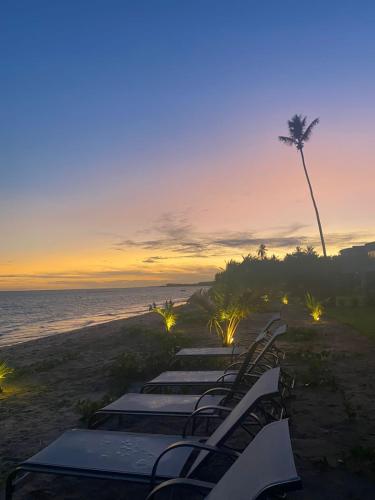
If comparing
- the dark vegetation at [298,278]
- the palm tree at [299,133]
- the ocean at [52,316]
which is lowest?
the ocean at [52,316]

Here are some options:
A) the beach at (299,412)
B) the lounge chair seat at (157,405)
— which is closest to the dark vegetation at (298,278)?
the beach at (299,412)

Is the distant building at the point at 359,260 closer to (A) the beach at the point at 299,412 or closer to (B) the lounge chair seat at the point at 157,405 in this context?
(A) the beach at the point at 299,412

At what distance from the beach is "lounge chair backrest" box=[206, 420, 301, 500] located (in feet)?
6.18

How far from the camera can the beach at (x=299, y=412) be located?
130 inches

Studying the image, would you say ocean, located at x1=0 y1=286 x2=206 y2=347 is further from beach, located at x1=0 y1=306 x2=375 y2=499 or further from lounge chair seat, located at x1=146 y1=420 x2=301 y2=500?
lounge chair seat, located at x1=146 y1=420 x2=301 y2=500

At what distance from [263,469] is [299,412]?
4090 mm

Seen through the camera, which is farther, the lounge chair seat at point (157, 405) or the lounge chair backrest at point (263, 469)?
the lounge chair seat at point (157, 405)

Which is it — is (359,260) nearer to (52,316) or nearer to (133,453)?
(52,316)

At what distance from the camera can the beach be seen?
3311mm

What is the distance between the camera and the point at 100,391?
22.2 feet

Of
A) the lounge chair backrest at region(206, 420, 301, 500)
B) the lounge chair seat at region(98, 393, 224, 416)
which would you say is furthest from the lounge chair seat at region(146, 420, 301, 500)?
the lounge chair seat at region(98, 393, 224, 416)

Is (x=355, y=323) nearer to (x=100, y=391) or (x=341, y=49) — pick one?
(x=341, y=49)

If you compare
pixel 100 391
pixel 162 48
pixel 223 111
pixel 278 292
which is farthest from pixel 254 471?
pixel 278 292

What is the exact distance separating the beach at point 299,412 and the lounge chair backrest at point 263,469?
6.18 feet
